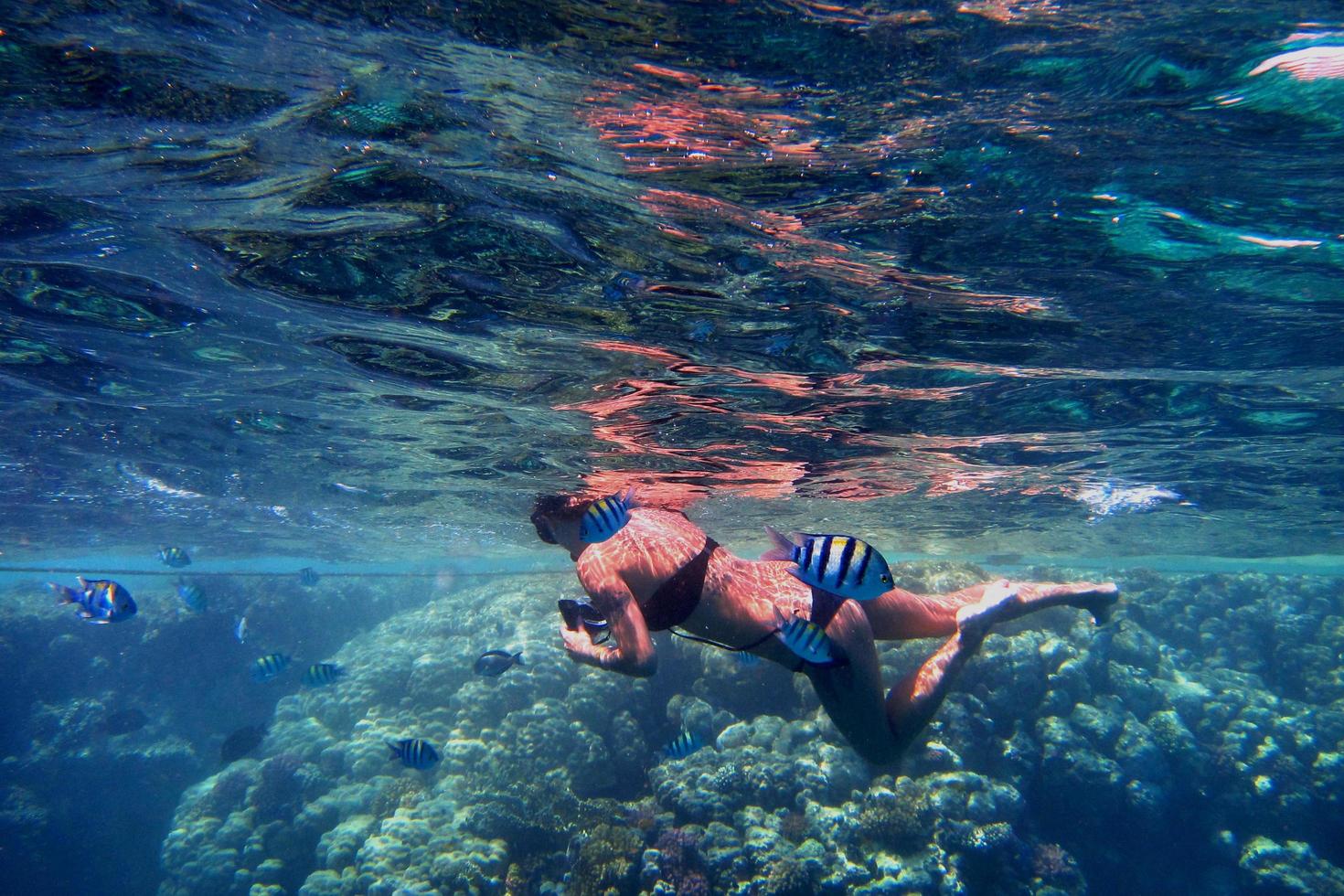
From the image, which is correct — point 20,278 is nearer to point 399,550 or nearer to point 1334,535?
point 399,550

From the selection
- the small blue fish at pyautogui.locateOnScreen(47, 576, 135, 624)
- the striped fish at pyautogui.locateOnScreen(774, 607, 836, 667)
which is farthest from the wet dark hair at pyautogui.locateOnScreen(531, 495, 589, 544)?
the small blue fish at pyautogui.locateOnScreen(47, 576, 135, 624)

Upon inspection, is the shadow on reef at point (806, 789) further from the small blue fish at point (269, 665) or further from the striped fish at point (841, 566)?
the striped fish at point (841, 566)

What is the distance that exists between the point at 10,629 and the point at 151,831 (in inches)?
375

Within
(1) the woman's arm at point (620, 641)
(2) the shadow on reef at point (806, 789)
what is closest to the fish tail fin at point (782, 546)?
(1) the woman's arm at point (620, 641)

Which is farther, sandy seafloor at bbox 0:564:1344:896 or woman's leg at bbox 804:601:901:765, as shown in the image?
sandy seafloor at bbox 0:564:1344:896

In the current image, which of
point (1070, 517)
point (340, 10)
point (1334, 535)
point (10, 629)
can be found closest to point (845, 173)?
point (340, 10)

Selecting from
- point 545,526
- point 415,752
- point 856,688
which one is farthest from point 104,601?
point 856,688

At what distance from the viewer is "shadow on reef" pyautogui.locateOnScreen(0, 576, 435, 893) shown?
60.1 ft

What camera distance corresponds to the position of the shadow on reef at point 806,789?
413 inches

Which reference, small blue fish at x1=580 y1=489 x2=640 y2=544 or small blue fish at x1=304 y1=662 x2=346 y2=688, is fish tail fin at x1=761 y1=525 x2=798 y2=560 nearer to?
small blue fish at x1=580 y1=489 x2=640 y2=544

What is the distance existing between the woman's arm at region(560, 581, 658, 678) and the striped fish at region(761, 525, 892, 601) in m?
1.74

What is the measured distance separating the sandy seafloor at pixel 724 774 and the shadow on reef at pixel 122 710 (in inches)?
3.7

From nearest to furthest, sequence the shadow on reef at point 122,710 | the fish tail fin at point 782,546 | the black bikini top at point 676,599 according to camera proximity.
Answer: the fish tail fin at point 782,546 < the black bikini top at point 676,599 < the shadow on reef at point 122,710

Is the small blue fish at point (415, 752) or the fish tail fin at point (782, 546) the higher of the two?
the fish tail fin at point (782, 546)
